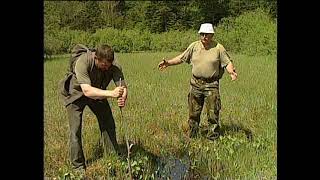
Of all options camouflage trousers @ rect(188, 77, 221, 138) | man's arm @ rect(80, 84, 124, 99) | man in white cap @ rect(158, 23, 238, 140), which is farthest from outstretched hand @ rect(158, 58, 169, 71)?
man's arm @ rect(80, 84, 124, 99)

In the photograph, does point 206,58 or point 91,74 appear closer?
point 91,74

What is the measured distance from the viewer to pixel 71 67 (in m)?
2.11

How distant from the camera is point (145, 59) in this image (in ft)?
7.25

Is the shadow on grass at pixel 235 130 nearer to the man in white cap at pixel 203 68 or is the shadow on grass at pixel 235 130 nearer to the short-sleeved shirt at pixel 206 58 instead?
the man in white cap at pixel 203 68

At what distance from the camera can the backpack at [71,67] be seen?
210 centimetres

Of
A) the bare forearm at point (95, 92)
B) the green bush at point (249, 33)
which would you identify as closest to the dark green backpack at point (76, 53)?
the bare forearm at point (95, 92)

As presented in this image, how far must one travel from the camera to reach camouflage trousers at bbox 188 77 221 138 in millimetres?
2217

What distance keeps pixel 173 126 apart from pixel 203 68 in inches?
9.3

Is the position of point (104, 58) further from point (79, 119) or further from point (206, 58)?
point (206, 58)

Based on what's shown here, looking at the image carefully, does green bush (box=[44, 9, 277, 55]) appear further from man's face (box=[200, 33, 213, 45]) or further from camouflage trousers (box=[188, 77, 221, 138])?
camouflage trousers (box=[188, 77, 221, 138])


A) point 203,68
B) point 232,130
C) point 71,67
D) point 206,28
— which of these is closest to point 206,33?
point 206,28

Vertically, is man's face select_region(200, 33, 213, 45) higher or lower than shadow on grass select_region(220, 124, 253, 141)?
higher

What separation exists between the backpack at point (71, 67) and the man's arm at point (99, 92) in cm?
10
